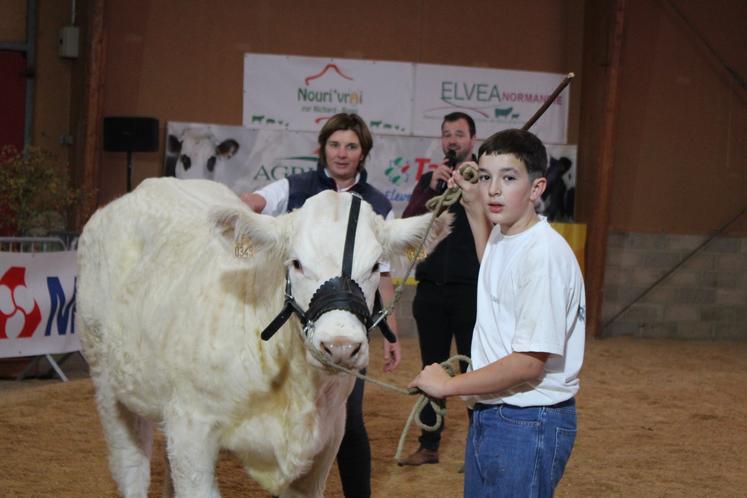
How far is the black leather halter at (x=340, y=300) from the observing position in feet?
9.29

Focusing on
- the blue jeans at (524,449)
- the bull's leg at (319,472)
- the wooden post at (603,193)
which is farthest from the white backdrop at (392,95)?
the blue jeans at (524,449)

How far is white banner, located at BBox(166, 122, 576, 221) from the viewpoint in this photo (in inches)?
427

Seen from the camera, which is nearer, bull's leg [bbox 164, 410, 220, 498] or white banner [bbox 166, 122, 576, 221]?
bull's leg [bbox 164, 410, 220, 498]

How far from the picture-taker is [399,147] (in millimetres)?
11344

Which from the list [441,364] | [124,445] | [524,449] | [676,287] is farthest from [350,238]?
[676,287]

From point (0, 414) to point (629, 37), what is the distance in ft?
28.6

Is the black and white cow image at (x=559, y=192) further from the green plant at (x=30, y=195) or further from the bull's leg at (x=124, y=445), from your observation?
the bull's leg at (x=124, y=445)

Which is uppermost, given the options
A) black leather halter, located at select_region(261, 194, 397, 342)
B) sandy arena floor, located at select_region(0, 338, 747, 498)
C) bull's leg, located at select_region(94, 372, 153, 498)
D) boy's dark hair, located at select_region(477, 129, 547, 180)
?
boy's dark hair, located at select_region(477, 129, 547, 180)

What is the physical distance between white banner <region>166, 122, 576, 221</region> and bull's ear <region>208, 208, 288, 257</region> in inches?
298

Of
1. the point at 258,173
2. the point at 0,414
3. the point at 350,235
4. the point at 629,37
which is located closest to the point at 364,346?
the point at 350,235

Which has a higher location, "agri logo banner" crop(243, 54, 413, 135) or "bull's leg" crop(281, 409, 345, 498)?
"agri logo banner" crop(243, 54, 413, 135)

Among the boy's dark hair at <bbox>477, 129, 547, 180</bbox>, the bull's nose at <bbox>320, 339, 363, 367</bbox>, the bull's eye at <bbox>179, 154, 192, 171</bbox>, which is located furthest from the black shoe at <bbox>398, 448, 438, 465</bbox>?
the bull's eye at <bbox>179, 154, 192, 171</bbox>

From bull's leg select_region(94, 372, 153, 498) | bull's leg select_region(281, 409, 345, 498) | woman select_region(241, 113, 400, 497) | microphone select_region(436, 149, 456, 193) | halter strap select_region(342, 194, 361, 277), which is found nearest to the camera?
halter strap select_region(342, 194, 361, 277)

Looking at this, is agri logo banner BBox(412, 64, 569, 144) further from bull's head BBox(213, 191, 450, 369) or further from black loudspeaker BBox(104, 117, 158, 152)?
bull's head BBox(213, 191, 450, 369)
